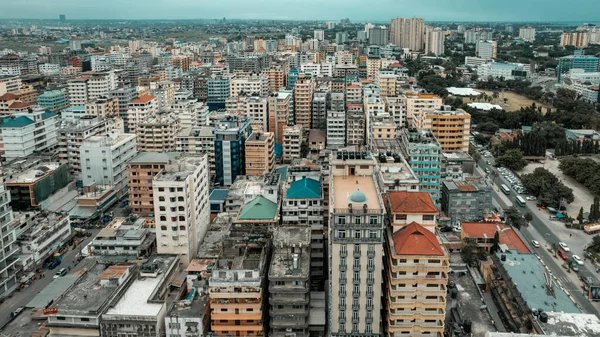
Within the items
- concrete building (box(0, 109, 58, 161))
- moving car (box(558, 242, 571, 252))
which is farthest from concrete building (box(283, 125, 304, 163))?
moving car (box(558, 242, 571, 252))

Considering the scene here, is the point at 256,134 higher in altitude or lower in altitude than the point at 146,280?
higher

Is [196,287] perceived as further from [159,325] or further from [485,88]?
[485,88]

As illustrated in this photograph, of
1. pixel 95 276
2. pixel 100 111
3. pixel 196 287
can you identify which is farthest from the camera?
pixel 100 111

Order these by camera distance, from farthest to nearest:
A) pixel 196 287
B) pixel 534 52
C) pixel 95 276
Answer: pixel 534 52 < pixel 95 276 < pixel 196 287

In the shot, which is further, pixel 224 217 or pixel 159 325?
pixel 224 217

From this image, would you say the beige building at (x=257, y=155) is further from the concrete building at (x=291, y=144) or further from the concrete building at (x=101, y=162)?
the concrete building at (x=101, y=162)

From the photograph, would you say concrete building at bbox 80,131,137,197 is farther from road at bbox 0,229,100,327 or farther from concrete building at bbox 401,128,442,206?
concrete building at bbox 401,128,442,206

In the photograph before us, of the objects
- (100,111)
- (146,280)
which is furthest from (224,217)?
(100,111)
